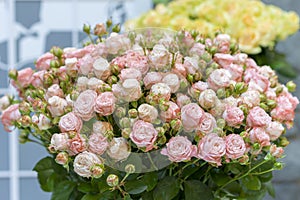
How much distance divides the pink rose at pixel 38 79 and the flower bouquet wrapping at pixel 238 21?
18.0 inches

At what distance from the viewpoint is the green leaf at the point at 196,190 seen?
92cm

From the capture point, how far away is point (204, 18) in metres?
1.53

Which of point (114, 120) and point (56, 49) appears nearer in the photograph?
point (114, 120)

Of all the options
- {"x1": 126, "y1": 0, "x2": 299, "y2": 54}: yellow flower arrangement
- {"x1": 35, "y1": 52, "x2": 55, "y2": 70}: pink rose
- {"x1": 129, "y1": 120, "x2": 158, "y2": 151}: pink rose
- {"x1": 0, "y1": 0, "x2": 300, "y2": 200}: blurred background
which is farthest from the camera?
{"x1": 0, "y1": 0, "x2": 300, "y2": 200}: blurred background

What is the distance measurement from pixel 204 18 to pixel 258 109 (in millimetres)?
662

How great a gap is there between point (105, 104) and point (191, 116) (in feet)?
0.43

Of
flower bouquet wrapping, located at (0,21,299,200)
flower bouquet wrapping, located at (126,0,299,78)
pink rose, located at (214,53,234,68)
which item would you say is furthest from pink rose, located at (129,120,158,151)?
flower bouquet wrapping, located at (126,0,299,78)

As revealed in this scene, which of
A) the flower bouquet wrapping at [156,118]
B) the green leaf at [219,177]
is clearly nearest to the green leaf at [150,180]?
the flower bouquet wrapping at [156,118]

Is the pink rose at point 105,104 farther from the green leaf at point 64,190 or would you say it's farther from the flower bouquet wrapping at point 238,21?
the flower bouquet wrapping at point 238,21

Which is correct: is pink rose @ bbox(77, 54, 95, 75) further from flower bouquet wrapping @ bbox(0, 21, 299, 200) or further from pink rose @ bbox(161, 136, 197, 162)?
pink rose @ bbox(161, 136, 197, 162)

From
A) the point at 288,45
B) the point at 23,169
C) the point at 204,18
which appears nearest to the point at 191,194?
the point at 204,18

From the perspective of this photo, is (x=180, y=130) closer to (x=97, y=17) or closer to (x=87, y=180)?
(x=87, y=180)

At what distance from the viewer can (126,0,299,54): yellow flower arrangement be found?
1438 mm

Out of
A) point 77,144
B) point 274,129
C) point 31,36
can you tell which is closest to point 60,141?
point 77,144
